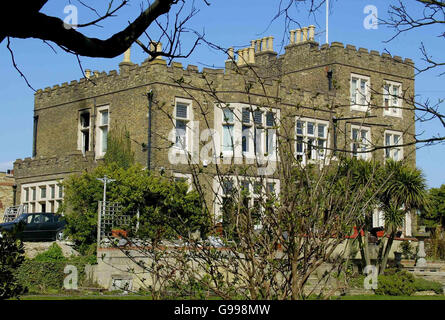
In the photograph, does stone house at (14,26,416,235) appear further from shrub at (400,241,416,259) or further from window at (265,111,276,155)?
shrub at (400,241,416,259)

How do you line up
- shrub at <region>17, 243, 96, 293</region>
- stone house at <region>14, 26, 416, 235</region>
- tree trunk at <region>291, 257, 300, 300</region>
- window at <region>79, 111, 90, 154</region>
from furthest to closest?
1. window at <region>79, 111, 90, 154</region>
2. stone house at <region>14, 26, 416, 235</region>
3. shrub at <region>17, 243, 96, 293</region>
4. tree trunk at <region>291, 257, 300, 300</region>

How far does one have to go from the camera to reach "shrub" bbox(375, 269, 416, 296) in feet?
70.4

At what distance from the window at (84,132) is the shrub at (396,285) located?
1424cm

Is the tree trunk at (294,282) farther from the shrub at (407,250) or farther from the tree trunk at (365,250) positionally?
the shrub at (407,250)

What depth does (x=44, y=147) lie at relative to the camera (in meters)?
Result: 33.5

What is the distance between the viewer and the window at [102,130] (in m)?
29.8

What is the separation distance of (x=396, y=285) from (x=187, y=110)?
10.8m

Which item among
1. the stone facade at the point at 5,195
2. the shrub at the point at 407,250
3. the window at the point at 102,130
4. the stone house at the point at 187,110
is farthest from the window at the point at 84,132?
the shrub at the point at 407,250

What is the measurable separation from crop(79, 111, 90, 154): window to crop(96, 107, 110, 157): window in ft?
3.63

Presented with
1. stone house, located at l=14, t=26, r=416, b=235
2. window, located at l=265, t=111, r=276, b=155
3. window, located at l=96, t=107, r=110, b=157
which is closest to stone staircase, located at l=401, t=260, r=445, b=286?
stone house, located at l=14, t=26, r=416, b=235

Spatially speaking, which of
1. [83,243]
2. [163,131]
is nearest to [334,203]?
[83,243]

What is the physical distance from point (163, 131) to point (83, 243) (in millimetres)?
5399
